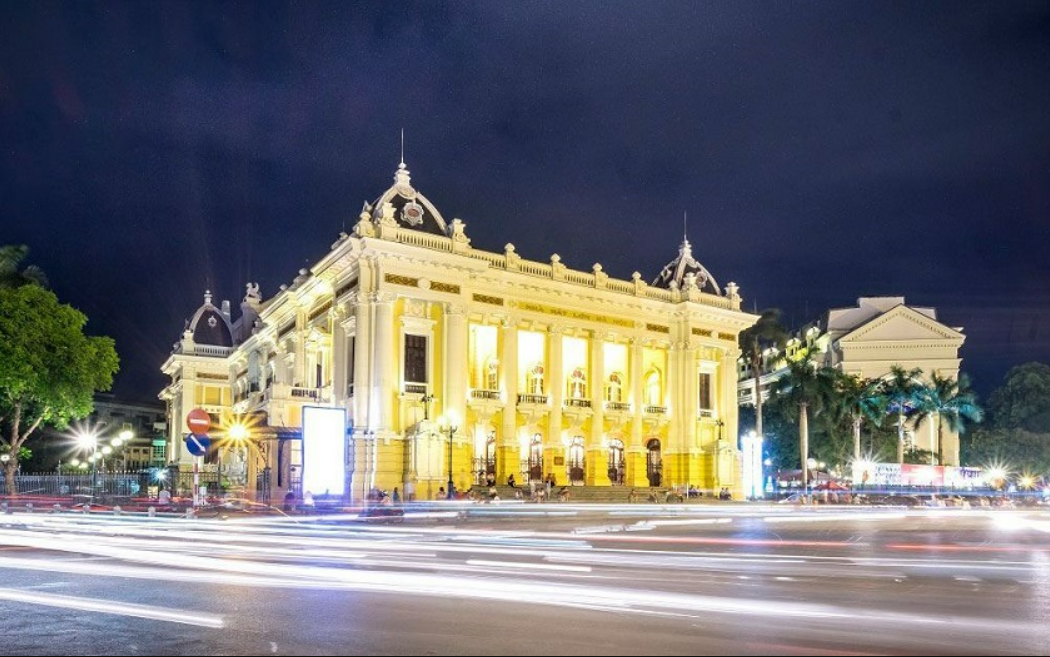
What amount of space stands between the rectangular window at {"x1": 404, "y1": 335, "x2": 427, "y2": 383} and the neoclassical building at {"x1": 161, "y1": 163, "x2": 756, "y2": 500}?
0.08m

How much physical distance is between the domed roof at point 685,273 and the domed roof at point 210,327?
4003cm

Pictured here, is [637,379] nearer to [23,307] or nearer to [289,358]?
[289,358]

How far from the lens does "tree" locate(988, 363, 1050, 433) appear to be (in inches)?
3194

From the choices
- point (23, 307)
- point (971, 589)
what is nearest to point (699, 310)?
point (23, 307)

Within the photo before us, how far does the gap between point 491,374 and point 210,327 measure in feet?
137

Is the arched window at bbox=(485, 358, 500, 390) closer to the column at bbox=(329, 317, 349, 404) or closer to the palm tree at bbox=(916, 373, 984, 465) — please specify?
the column at bbox=(329, 317, 349, 404)

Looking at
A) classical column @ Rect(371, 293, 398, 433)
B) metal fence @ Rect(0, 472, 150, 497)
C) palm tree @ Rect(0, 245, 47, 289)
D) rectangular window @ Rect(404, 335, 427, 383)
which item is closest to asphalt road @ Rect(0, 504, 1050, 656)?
metal fence @ Rect(0, 472, 150, 497)

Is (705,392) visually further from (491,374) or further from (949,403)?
(949,403)

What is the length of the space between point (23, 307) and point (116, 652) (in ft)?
128

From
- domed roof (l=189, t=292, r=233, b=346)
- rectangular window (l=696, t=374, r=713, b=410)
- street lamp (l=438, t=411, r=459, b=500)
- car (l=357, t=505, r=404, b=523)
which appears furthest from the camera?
domed roof (l=189, t=292, r=233, b=346)

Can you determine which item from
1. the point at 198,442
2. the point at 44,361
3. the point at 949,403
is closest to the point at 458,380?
the point at 44,361

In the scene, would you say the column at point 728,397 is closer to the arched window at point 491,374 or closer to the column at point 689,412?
the column at point 689,412

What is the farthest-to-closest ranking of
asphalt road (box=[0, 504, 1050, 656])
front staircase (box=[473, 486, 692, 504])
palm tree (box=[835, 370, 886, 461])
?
palm tree (box=[835, 370, 886, 461]), front staircase (box=[473, 486, 692, 504]), asphalt road (box=[0, 504, 1050, 656])

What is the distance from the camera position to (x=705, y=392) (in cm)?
6344
